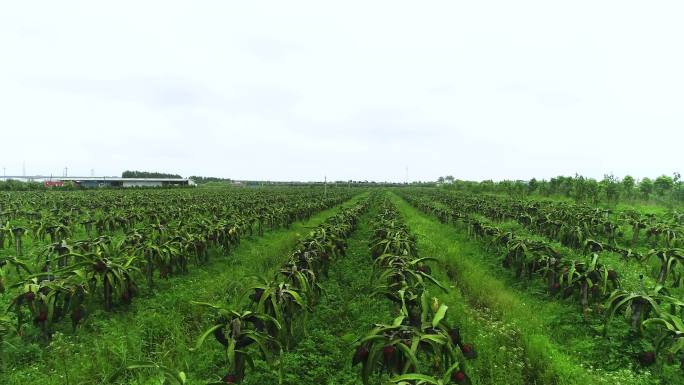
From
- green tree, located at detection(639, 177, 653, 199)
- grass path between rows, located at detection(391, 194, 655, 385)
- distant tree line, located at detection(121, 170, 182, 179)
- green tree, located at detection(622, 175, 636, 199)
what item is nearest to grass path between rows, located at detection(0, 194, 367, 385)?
grass path between rows, located at detection(391, 194, 655, 385)

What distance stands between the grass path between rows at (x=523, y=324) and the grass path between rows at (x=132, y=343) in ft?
13.5

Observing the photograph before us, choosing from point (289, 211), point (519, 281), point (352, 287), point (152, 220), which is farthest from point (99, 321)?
point (289, 211)

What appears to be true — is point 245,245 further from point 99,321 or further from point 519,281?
point 519,281

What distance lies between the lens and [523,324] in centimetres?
579

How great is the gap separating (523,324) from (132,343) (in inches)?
241

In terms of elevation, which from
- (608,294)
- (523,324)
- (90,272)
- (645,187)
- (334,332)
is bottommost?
(334,332)

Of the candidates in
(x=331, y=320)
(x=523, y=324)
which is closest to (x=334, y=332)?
(x=331, y=320)

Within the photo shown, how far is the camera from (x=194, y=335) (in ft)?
17.5

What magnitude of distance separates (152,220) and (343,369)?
12.5 meters

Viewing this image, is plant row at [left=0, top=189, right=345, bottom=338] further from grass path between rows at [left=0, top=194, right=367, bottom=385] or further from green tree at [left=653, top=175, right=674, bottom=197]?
green tree at [left=653, top=175, right=674, bottom=197]

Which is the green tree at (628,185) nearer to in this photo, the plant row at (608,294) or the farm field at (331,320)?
the farm field at (331,320)

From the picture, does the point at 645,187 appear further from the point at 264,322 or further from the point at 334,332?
the point at 264,322

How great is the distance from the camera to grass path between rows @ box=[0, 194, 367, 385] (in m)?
4.05

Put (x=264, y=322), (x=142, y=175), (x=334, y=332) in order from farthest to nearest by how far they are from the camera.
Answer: (x=142, y=175) < (x=334, y=332) < (x=264, y=322)
